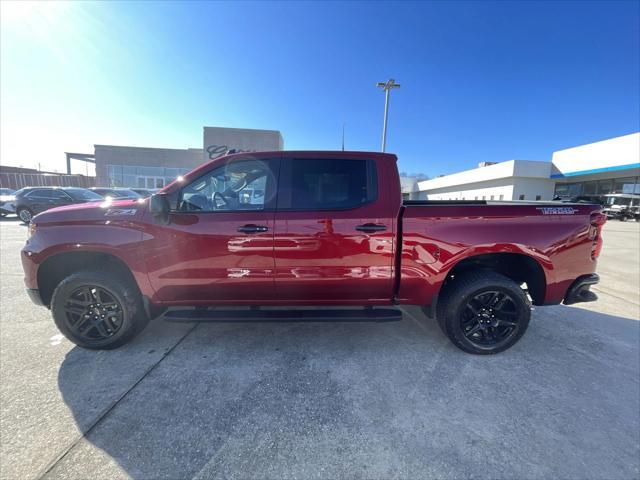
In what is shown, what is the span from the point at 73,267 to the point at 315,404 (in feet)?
9.44

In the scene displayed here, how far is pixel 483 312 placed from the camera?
9.84 feet

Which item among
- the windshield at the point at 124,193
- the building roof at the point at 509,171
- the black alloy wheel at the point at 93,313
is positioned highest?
the building roof at the point at 509,171

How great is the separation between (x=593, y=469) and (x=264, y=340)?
269 centimetres

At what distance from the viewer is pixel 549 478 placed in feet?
5.57

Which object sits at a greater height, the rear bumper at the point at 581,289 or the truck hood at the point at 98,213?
the truck hood at the point at 98,213

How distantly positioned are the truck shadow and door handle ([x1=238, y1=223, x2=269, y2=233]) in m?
1.24

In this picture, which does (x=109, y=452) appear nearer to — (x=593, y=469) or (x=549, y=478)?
(x=549, y=478)

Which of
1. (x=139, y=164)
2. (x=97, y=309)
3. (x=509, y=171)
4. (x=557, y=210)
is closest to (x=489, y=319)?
(x=557, y=210)

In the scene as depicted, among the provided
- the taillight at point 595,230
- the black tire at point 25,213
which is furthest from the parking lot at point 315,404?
the black tire at point 25,213

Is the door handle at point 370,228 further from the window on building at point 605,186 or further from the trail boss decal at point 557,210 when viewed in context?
the window on building at point 605,186

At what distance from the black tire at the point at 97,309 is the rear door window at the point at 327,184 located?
178 centimetres

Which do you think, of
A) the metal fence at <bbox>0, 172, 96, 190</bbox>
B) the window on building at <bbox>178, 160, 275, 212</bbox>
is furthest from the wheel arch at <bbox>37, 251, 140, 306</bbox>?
the metal fence at <bbox>0, 172, 96, 190</bbox>

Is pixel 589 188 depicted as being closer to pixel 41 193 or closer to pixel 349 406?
pixel 349 406

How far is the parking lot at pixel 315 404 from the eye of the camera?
1783 millimetres
